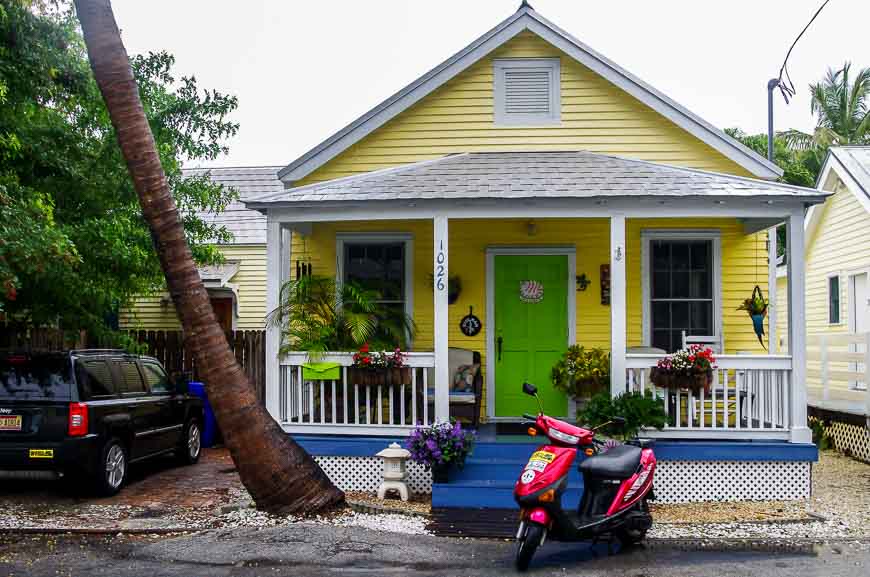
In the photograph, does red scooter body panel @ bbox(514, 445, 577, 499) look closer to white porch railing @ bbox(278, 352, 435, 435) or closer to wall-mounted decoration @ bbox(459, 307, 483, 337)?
white porch railing @ bbox(278, 352, 435, 435)

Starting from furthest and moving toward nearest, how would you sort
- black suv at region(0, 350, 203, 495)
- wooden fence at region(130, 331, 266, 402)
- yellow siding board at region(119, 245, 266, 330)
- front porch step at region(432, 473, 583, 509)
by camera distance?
yellow siding board at region(119, 245, 266, 330), wooden fence at region(130, 331, 266, 402), black suv at region(0, 350, 203, 495), front porch step at region(432, 473, 583, 509)

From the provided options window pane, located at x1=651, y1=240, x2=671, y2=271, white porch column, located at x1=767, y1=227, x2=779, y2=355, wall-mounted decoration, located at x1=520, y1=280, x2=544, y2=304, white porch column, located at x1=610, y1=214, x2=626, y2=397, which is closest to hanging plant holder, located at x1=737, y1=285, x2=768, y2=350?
white porch column, located at x1=767, y1=227, x2=779, y2=355

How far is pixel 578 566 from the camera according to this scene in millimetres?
6988

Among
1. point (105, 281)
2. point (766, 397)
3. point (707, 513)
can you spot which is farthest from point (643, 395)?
point (105, 281)

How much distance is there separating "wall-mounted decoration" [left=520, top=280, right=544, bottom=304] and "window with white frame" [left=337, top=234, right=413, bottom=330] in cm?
151

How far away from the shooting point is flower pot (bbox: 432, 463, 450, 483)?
358 inches

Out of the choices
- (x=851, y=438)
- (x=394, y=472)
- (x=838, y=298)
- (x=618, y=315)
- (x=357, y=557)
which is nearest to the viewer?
(x=357, y=557)

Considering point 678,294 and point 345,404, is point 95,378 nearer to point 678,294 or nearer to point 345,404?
point 345,404

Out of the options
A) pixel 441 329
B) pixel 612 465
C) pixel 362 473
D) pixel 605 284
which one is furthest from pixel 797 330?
pixel 362 473

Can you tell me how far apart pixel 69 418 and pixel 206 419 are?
495cm

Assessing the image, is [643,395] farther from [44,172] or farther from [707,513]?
[44,172]

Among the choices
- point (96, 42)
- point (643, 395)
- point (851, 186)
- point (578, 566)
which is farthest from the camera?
point (851, 186)

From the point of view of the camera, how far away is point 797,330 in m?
9.58

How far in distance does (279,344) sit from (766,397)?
584 centimetres
